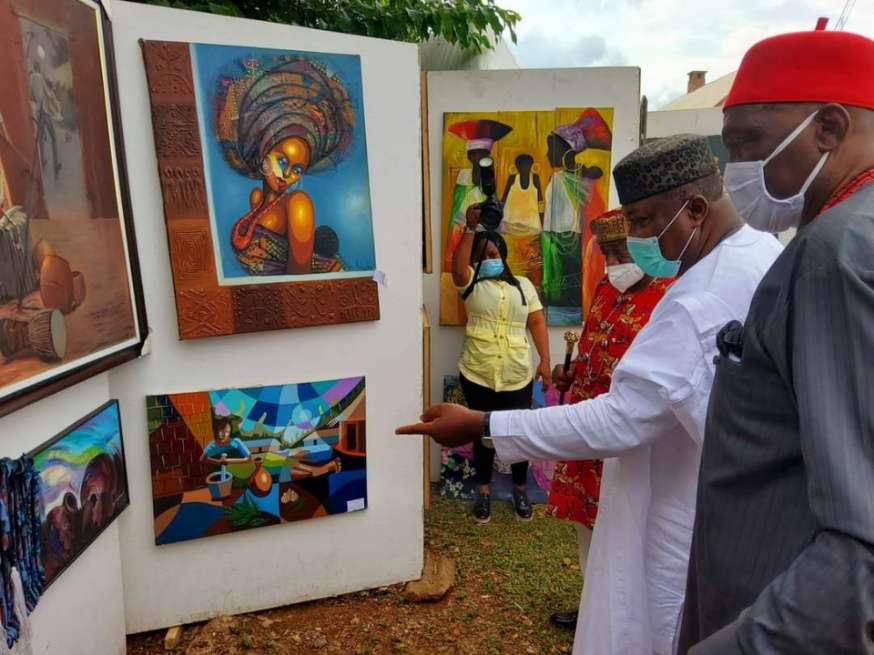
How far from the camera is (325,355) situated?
2854mm

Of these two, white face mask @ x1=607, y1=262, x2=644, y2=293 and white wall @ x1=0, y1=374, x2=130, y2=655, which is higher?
white face mask @ x1=607, y1=262, x2=644, y2=293

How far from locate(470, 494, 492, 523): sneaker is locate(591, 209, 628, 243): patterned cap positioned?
7.20ft

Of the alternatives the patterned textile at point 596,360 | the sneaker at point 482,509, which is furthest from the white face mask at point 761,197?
the sneaker at point 482,509

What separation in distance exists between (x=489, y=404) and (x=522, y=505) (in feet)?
2.57

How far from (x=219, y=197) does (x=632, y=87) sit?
306 centimetres

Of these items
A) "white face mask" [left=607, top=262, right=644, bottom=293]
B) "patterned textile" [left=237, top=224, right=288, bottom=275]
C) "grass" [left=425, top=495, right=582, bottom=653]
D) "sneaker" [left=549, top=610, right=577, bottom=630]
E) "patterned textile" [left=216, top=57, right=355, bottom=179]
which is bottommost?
"grass" [left=425, top=495, right=582, bottom=653]

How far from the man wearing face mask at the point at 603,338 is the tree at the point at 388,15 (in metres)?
2.48

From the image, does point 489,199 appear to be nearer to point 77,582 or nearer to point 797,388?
point 77,582

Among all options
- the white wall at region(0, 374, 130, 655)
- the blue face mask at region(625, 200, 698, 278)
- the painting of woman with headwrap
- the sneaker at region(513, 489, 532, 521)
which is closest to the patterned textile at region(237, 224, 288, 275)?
the painting of woman with headwrap

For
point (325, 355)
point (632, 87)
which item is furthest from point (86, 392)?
point (632, 87)

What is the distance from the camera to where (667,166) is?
176cm

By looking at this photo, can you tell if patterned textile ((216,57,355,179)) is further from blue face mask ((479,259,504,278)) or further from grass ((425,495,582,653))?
grass ((425,495,582,653))

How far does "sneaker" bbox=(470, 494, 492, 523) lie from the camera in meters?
4.15

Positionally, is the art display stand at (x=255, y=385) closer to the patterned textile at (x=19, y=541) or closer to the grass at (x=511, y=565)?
the patterned textile at (x=19, y=541)
